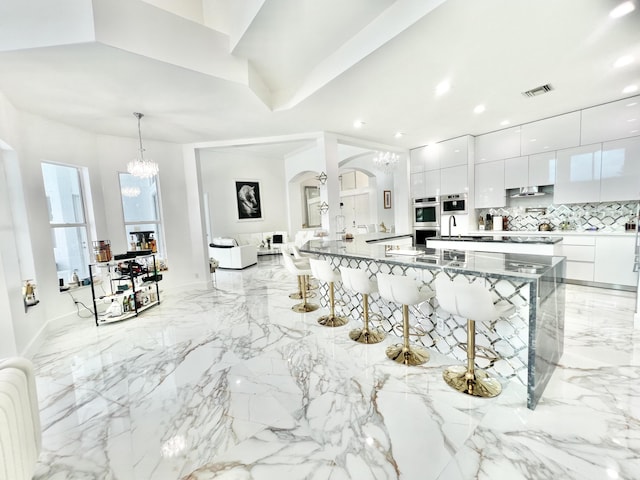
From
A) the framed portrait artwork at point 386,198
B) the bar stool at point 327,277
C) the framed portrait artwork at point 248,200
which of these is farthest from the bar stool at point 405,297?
the framed portrait artwork at point 248,200

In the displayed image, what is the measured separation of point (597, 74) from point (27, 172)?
6.90 meters

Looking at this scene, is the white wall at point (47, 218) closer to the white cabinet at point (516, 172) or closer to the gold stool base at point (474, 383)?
the gold stool base at point (474, 383)

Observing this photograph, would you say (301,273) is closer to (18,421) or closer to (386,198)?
(18,421)

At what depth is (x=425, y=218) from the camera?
6207mm

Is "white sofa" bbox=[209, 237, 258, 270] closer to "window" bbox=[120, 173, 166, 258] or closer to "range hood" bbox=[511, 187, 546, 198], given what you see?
"window" bbox=[120, 173, 166, 258]

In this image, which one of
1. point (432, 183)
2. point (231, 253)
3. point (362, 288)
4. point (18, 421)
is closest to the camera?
point (18, 421)

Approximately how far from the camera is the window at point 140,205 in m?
4.68

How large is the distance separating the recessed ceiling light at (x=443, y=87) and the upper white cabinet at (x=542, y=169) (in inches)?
102

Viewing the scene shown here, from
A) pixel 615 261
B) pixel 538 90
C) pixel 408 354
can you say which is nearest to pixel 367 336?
pixel 408 354

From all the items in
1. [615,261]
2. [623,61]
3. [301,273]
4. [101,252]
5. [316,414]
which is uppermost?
[623,61]

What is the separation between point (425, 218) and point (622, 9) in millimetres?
4311

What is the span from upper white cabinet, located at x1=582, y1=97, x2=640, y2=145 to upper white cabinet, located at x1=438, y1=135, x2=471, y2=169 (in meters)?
1.70

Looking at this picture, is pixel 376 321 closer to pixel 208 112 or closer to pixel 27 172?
pixel 208 112

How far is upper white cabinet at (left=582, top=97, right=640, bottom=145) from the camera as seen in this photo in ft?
12.6
